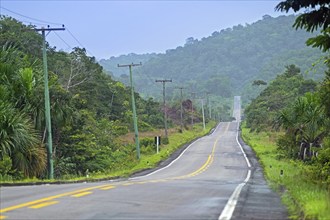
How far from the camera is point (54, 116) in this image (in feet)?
104

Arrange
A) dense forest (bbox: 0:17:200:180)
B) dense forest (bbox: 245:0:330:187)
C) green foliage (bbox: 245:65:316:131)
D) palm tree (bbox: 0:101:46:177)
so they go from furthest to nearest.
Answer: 1. green foliage (bbox: 245:65:316:131)
2. dense forest (bbox: 0:17:200:180)
3. palm tree (bbox: 0:101:46:177)
4. dense forest (bbox: 245:0:330:187)

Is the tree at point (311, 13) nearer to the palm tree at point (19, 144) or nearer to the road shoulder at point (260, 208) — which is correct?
the road shoulder at point (260, 208)

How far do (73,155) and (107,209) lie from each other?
90.7 ft

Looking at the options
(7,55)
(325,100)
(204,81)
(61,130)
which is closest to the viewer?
(325,100)

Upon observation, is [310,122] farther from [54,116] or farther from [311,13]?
[311,13]

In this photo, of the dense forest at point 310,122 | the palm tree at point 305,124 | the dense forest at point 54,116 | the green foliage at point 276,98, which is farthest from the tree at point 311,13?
the green foliage at point 276,98

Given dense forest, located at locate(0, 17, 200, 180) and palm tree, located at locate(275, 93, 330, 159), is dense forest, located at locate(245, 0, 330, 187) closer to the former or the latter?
palm tree, located at locate(275, 93, 330, 159)

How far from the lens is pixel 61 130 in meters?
37.6

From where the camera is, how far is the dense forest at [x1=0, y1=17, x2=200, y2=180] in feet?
81.8

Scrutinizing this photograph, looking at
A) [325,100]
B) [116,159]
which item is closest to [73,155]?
[116,159]

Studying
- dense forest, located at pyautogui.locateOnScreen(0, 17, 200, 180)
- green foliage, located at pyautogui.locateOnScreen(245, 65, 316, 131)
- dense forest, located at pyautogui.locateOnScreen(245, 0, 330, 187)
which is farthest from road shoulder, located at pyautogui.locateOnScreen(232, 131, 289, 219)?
green foliage, located at pyautogui.locateOnScreen(245, 65, 316, 131)

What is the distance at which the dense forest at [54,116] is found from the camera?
24.9 meters

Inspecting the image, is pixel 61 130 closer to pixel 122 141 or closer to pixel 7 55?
pixel 7 55

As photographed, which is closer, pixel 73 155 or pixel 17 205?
pixel 17 205
